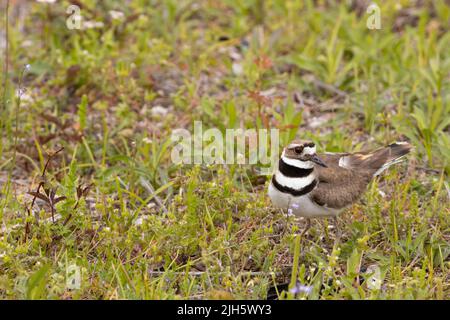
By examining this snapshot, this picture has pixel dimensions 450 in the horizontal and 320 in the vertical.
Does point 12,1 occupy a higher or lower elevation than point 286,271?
higher

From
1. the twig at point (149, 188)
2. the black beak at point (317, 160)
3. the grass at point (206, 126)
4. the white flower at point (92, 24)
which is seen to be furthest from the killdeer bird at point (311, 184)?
the white flower at point (92, 24)

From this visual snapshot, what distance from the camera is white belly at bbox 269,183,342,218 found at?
5043mm

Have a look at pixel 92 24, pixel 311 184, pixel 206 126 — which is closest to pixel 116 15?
pixel 92 24

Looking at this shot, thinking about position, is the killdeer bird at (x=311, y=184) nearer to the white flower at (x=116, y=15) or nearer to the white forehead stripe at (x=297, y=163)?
the white forehead stripe at (x=297, y=163)

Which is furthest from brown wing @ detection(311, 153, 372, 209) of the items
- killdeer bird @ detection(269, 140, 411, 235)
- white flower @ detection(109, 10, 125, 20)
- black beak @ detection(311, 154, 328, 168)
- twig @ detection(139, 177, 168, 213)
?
white flower @ detection(109, 10, 125, 20)

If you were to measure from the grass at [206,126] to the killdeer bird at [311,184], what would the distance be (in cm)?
22

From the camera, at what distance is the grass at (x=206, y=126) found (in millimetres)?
4824

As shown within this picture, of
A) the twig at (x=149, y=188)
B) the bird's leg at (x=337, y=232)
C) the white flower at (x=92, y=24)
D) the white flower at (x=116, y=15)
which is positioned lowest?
the bird's leg at (x=337, y=232)

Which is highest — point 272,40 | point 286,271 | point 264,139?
point 272,40
